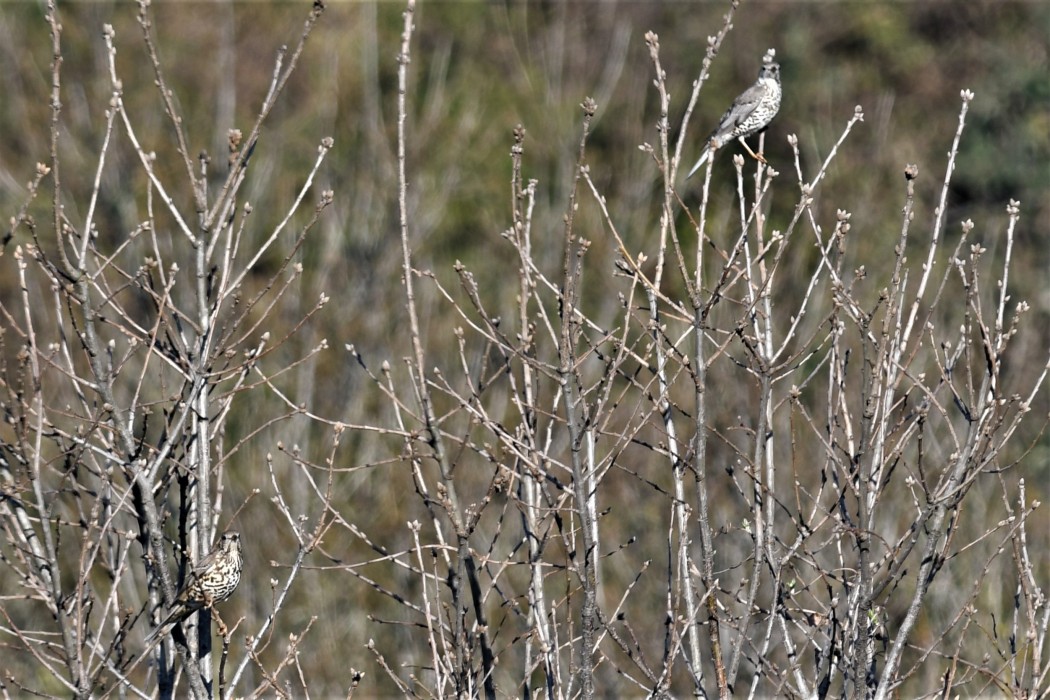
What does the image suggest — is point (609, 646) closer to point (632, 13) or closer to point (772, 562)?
point (772, 562)

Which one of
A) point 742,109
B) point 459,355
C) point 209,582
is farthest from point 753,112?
point 209,582

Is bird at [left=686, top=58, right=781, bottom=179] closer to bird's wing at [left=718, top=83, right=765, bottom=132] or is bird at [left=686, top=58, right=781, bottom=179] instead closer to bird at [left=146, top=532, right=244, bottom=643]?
bird's wing at [left=718, top=83, right=765, bottom=132]

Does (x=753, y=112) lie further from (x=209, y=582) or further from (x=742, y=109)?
(x=209, y=582)

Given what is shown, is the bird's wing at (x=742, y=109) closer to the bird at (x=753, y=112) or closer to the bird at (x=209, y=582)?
the bird at (x=753, y=112)

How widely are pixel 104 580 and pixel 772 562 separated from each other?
37.3ft

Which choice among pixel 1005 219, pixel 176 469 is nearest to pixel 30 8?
pixel 1005 219

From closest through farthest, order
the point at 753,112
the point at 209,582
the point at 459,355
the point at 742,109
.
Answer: the point at 209,582
the point at 753,112
the point at 742,109
the point at 459,355

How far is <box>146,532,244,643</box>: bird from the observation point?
4.27 m

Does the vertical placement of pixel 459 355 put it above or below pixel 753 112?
below

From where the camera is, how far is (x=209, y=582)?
16.9 feet

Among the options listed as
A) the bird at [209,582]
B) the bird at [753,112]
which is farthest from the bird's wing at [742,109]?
the bird at [209,582]

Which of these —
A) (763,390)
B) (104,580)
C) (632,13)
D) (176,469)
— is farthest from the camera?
(632,13)

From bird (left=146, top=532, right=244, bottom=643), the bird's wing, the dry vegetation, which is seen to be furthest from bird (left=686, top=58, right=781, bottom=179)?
bird (left=146, top=532, right=244, bottom=643)

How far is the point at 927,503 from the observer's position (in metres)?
4.18
